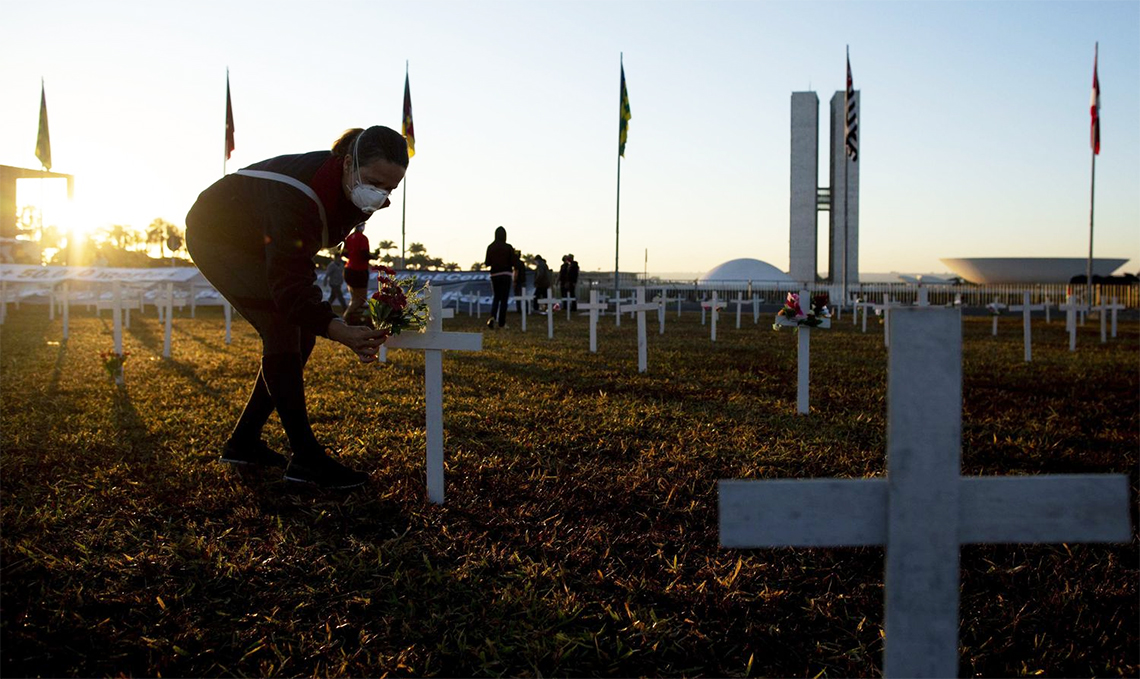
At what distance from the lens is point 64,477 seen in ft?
12.5

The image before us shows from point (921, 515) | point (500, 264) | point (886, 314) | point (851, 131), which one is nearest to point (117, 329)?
point (886, 314)

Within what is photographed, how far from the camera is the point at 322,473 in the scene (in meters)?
3.57

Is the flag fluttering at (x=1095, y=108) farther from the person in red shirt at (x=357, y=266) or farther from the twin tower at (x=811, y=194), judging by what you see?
the twin tower at (x=811, y=194)

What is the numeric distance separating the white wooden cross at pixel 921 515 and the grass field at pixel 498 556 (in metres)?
0.88

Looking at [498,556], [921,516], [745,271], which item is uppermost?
[745,271]

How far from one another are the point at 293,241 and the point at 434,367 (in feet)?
2.38

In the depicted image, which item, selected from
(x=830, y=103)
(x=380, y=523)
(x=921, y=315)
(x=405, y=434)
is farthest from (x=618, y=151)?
(x=830, y=103)

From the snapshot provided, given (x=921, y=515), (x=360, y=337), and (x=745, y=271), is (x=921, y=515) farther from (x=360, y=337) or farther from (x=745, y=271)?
(x=745, y=271)

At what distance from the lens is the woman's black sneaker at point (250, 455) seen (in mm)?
3982

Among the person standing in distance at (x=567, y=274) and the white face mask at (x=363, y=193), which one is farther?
the person standing in distance at (x=567, y=274)

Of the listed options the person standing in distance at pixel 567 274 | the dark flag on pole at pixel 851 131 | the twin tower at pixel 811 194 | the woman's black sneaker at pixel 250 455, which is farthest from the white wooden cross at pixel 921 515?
the twin tower at pixel 811 194

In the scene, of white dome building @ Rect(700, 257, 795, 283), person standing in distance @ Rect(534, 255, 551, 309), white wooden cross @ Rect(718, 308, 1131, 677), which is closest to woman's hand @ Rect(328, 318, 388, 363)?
white wooden cross @ Rect(718, 308, 1131, 677)

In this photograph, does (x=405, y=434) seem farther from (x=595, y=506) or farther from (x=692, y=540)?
(x=692, y=540)

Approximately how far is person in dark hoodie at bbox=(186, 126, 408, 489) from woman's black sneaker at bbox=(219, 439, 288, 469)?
0.33m
